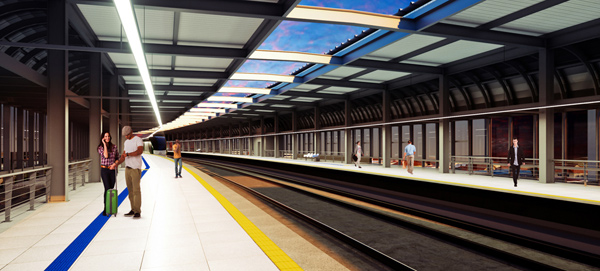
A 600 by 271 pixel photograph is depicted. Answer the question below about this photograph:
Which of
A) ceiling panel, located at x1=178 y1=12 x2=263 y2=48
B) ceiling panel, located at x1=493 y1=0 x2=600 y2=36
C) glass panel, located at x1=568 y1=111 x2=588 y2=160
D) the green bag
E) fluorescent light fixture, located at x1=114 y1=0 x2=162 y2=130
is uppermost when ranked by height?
ceiling panel, located at x1=493 y1=0 x2=600 y2=36

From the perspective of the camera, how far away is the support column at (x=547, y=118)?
13.5 meters

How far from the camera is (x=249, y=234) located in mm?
5828

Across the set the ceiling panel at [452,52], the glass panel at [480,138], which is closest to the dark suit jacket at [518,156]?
the ceiling panel at [452,52]

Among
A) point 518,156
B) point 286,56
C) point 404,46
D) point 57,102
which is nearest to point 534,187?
point 518,156

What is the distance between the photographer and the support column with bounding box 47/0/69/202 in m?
8.70

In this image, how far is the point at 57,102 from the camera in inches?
344

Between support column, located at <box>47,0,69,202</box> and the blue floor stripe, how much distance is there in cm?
270

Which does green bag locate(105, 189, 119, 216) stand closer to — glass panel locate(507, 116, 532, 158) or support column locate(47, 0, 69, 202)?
support column locate(47, 0, 69, 202)

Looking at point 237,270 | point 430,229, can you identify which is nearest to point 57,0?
point 237,270

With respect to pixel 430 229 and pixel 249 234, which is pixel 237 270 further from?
pixel 430 229

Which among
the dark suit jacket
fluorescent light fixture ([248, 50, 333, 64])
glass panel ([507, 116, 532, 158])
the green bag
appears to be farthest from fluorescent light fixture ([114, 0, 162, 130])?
glass panel ([507, 116, 532, 158])

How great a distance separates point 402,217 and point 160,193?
7.17 m

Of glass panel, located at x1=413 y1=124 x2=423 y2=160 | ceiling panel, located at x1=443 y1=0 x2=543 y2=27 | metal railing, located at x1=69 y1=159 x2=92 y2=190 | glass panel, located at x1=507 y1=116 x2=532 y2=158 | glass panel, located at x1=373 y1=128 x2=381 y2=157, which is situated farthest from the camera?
glass panel, located at x1=373 y1=128 x2=381 y2=157

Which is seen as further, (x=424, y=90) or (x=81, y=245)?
(x=424, y=90)
